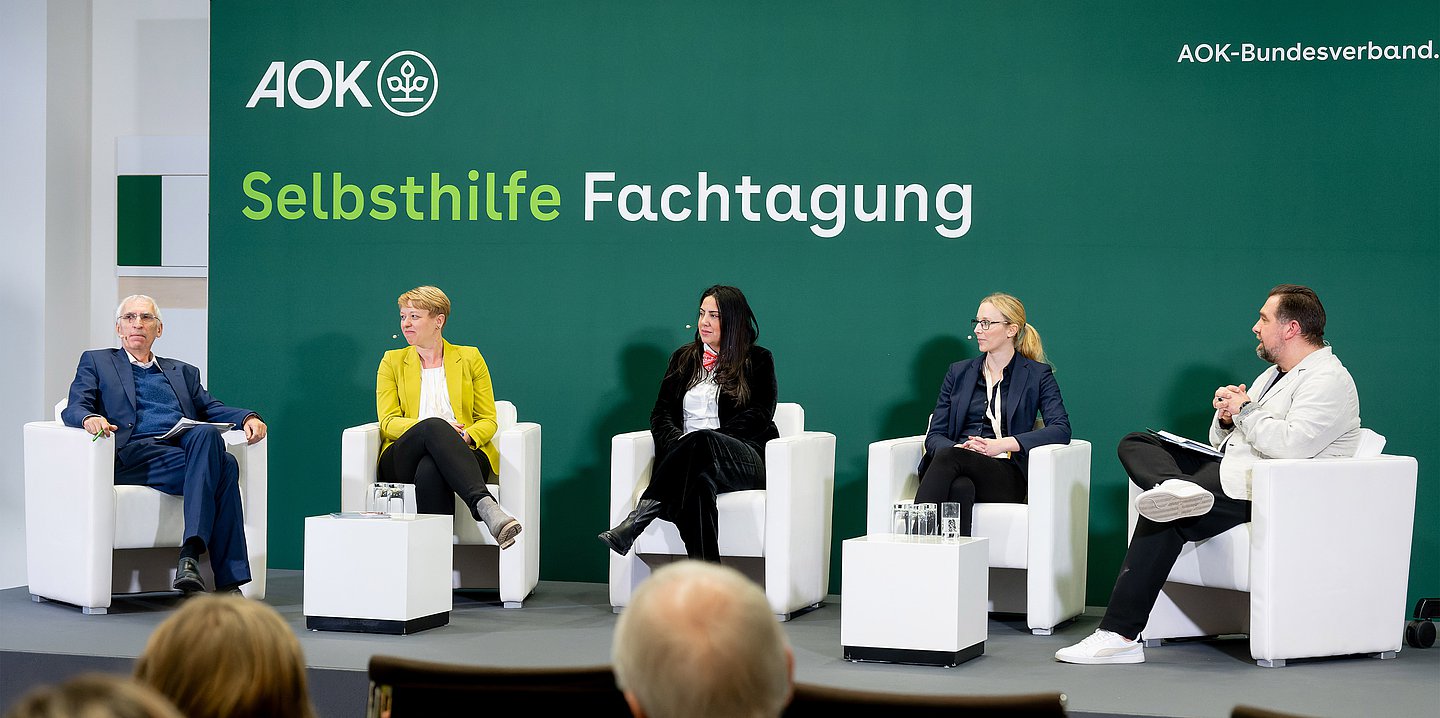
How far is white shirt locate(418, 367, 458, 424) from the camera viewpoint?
18.2ft

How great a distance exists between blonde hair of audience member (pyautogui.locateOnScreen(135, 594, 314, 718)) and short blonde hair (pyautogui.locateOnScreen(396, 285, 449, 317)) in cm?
427

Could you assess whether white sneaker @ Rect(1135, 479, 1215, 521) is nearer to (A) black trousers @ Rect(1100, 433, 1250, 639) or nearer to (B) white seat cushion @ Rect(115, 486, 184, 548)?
(A) black trousers @ Rect(1100, 433, 1250, 639)

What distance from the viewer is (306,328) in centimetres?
628

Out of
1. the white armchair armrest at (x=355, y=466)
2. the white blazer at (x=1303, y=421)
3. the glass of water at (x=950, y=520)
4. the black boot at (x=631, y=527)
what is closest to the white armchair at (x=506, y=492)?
the white armchair armrest at (x=355, y=466)

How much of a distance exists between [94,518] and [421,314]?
136 centimetres

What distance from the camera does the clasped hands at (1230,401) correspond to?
4.70 metres

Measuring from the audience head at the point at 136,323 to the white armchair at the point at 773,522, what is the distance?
5.77ft

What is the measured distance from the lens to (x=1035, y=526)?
485 cm

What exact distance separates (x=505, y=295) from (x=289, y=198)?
1042 mm

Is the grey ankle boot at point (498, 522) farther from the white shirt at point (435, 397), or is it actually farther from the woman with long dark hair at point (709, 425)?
the white shirt at point (435, 397)

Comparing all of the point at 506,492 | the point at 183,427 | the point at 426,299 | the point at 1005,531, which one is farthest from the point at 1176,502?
the point at 183,427

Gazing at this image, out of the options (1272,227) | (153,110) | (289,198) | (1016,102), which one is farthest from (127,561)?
(1272,227)

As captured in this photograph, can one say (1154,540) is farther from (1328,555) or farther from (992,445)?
(992,445)

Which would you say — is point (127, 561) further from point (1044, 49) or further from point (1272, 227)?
point (1272, 227)
